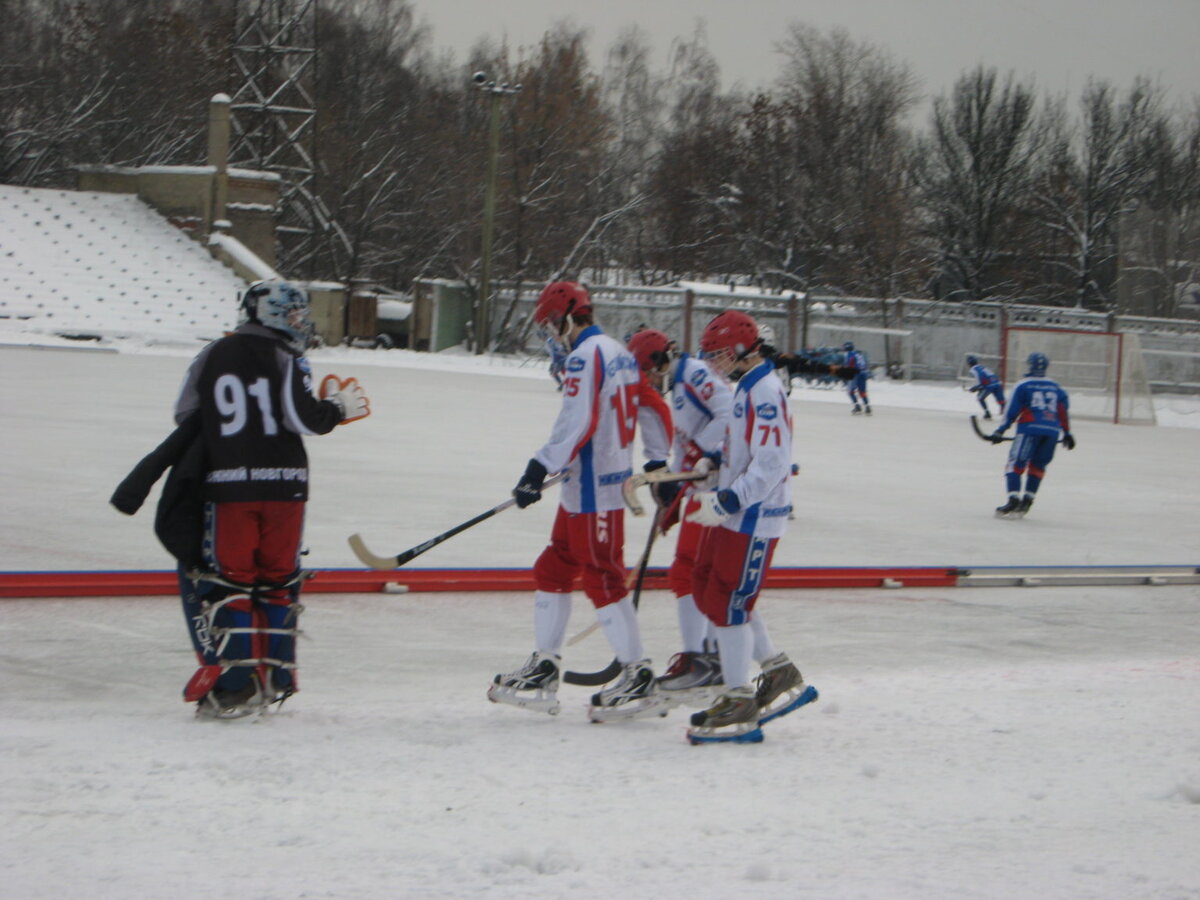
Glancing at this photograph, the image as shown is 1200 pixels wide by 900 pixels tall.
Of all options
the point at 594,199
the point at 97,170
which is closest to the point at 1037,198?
the point at 594,199

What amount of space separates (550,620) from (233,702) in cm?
118

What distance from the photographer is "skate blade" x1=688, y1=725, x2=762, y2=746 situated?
4848 mm

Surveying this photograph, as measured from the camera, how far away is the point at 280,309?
16.1ft

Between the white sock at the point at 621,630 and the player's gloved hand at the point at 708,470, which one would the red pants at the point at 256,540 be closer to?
the white sock at the point at 621,630

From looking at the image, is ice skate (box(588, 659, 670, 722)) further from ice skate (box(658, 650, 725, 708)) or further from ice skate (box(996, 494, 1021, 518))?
ice skate (box(996, 494, 1021, 518))

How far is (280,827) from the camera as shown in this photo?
3.76m

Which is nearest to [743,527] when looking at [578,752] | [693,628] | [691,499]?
[691,499]

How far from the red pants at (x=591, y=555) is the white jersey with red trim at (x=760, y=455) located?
1.56 ft

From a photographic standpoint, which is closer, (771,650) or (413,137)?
(771,650)

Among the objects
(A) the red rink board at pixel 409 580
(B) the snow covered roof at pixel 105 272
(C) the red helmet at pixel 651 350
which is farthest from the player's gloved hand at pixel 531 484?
(B) the snow covered roof at pixel 105 272

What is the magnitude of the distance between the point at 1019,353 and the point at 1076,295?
63.5 feet

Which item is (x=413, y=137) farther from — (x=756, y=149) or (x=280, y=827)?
(x=280, y=827)

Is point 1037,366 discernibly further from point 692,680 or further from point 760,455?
point 760,455

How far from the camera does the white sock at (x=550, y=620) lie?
529 cm
